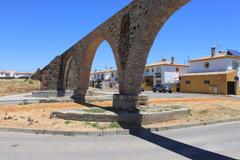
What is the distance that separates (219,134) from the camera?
10414 millimetres

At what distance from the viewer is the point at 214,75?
44094 millimetres

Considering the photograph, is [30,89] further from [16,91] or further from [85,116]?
[85,116]

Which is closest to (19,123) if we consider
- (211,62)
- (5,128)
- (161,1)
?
(5,128)

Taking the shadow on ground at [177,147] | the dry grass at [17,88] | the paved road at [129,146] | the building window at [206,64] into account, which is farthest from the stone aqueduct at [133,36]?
the building window at [206,64]

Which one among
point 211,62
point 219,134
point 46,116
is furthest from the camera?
point 211,62

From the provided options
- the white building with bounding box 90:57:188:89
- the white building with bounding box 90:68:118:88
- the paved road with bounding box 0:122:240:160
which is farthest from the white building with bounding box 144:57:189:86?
the paved road with bounding box 0:122:240:160

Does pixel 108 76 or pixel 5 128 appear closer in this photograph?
pixel 5 128

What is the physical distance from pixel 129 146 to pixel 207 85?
39513 mm

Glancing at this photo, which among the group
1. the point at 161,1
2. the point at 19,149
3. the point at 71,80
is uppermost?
the point at 161,1

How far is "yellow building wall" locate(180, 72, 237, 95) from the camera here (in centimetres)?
4278

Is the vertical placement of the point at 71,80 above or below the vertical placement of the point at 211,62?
below

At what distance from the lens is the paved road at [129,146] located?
23.4ft

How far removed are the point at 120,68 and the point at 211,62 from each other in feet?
118

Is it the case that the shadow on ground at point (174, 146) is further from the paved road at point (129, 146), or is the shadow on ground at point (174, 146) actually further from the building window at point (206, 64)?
the building window at point (206, 64)
